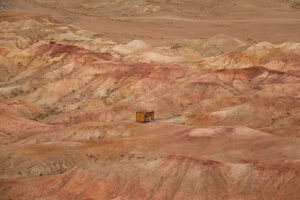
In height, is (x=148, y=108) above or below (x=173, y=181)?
below

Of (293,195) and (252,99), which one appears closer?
(293,195)

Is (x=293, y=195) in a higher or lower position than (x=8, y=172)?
higher

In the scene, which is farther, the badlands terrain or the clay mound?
the badlands terrain

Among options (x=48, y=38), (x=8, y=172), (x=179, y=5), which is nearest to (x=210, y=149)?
(x=8, y=172)

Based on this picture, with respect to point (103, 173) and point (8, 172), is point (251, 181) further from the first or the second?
point (8, 172)

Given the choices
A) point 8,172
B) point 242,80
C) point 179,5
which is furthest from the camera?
point 179,5

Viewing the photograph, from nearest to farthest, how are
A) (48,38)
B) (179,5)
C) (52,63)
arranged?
1. (52,63)
2. (48,38)
3. (179,5)

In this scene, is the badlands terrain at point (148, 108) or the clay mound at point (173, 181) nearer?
the clay mound at point (173, 181)

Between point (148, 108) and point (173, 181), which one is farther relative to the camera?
point (148, 108)
